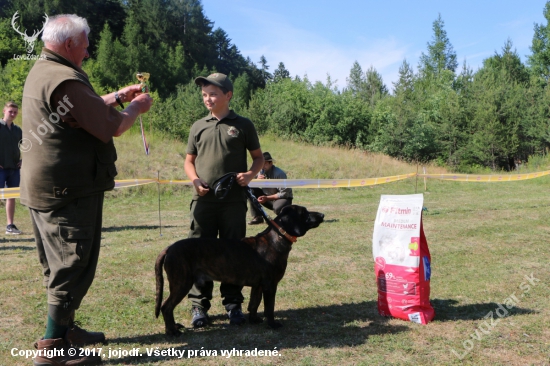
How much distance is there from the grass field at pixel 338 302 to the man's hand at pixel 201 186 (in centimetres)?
109

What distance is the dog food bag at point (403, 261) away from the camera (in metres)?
3.84

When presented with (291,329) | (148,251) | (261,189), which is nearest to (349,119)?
(261,189)

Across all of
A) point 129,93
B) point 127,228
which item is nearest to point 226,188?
point 129,93

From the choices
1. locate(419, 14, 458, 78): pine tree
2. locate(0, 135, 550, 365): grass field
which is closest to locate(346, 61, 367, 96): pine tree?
locate(419, 14, 458, 78): pine tree

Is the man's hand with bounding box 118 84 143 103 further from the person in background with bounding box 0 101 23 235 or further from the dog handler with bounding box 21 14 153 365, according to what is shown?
the person in background with bounding box 0 101 23 235

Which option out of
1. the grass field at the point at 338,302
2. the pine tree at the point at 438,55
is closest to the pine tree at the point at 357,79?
the pine tree at the point at 438,55

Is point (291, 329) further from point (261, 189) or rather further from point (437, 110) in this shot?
point (437, 110)

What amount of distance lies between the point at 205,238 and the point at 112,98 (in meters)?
1.23

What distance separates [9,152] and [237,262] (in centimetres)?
605

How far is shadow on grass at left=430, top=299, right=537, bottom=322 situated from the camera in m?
4.03

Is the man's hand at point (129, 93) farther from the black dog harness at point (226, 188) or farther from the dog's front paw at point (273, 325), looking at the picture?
the dog's front paw at point (273, 325)

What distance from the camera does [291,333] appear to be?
12.0ft

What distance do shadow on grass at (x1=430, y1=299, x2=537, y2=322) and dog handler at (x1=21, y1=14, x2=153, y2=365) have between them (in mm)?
2919

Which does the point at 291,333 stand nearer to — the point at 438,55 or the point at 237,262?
the point at 237,262
